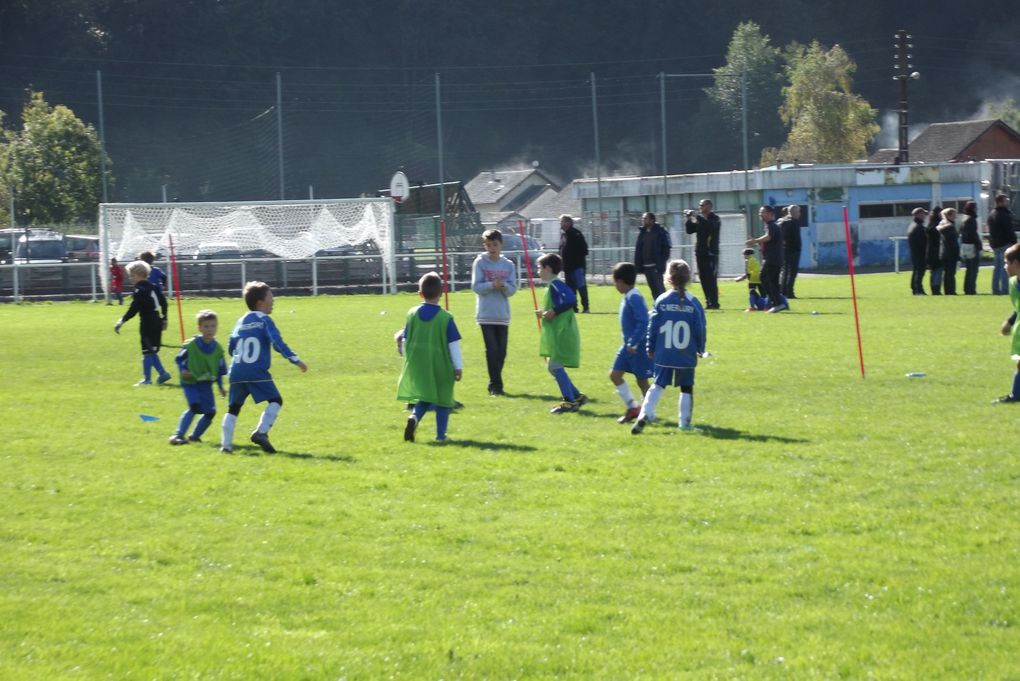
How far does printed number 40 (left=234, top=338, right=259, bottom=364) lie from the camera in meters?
12.7

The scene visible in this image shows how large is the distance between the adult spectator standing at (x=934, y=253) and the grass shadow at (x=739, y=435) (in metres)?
19.1

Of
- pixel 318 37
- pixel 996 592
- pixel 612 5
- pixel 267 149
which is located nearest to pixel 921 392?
pixel 996 592

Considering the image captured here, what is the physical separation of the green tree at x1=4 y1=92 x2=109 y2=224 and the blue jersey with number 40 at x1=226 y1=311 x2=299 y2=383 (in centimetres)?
4520

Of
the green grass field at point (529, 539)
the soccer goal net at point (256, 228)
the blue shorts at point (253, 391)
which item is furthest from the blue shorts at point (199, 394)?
the soccer goal net at point (256, 228)

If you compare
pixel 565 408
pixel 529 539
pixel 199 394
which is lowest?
pixel 529 539

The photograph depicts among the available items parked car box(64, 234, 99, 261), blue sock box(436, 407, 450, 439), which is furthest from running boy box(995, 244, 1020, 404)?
parked car box(64, 234, 99, 261)

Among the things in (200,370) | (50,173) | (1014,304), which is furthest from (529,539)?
(50,173)

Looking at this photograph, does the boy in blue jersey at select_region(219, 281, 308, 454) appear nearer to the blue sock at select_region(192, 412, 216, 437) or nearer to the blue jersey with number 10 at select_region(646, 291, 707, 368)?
the blue sock at select_region(192, 412, 216, 437)

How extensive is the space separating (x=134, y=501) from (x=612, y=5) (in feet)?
312

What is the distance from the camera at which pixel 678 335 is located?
42.6 ft

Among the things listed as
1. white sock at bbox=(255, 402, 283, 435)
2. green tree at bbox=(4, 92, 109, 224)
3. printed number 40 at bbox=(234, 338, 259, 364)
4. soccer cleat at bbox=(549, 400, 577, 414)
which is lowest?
soccer cleat at bbox=(549, 400, 577, 414)

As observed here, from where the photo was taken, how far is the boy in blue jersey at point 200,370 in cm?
1307

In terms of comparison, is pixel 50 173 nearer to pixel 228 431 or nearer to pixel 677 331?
pixel 228 431

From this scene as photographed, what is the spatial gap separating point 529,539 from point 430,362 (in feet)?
14.3
